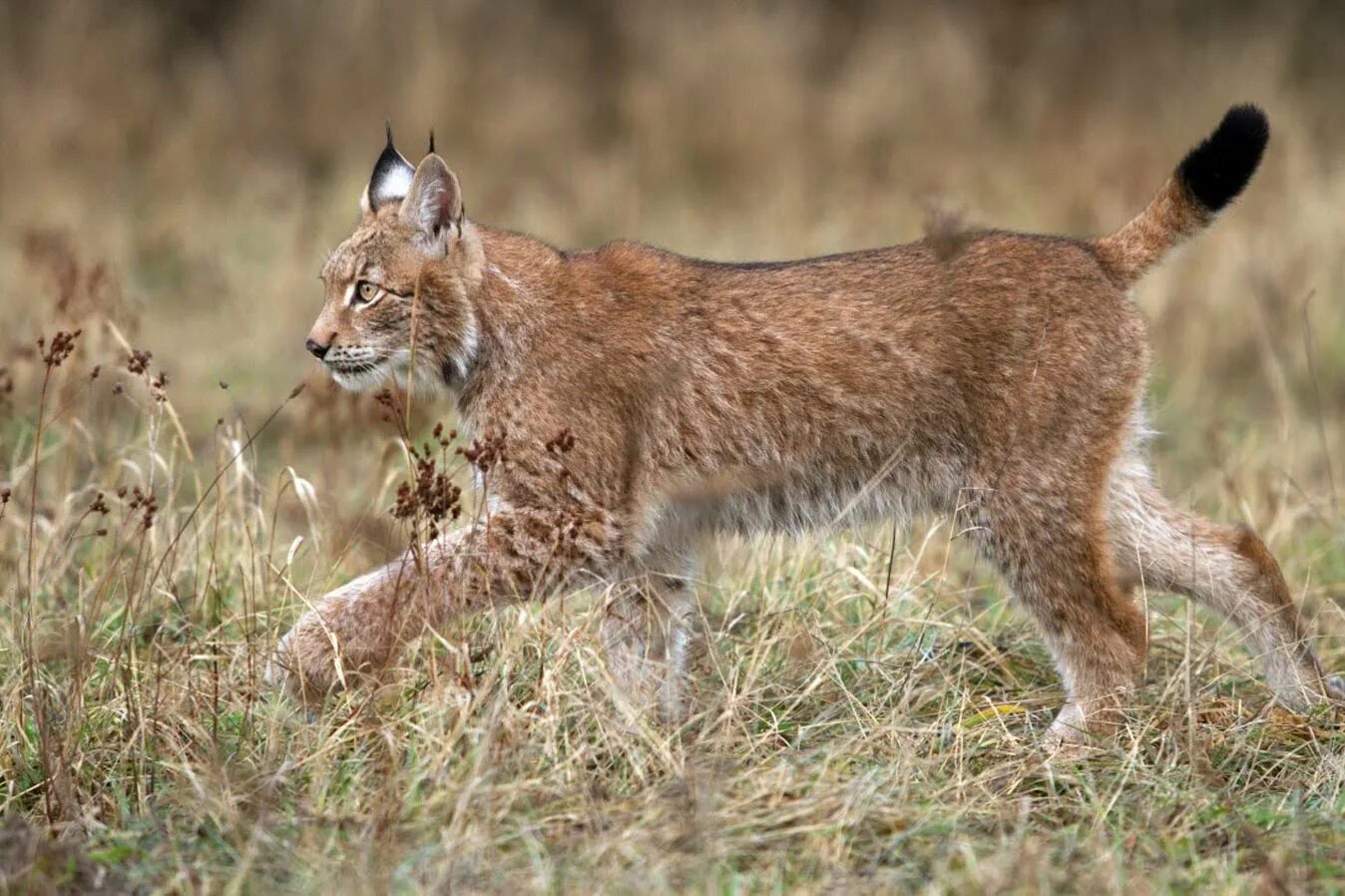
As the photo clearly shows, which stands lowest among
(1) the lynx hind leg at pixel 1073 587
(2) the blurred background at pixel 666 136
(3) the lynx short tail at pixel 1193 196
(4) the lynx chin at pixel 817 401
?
(1) the lynx hind leg at pixel 1073 587

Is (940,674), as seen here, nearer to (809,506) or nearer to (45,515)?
(809,506)

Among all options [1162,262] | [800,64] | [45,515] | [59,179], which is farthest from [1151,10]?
[45,515]

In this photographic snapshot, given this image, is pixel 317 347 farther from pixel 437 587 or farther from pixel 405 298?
pixel 437 587

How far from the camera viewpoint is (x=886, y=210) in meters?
11.8

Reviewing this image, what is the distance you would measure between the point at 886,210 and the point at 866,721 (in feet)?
25.0

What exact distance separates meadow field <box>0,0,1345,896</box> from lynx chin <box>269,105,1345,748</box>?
0.20 m

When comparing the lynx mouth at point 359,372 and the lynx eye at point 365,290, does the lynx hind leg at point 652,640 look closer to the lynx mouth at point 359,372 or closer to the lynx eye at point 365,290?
the lynx mouth at point 359,372

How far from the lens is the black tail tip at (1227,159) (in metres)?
4.91

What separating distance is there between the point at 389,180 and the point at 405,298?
48cm

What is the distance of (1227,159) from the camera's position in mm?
4957

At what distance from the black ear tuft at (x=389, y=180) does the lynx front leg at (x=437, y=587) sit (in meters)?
1.02

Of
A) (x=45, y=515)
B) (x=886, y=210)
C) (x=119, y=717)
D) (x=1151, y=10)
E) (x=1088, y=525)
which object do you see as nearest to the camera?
(x=119, y=717)

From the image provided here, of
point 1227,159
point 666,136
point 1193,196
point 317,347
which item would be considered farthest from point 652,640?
point 666,136

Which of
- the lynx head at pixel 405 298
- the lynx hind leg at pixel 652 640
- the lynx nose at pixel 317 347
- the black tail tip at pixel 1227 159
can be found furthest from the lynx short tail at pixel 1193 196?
the lynx nose at pixel 317 347
